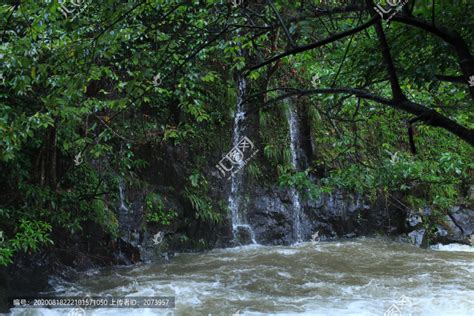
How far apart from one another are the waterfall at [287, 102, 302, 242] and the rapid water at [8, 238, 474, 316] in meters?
1.19

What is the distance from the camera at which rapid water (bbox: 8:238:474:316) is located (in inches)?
221

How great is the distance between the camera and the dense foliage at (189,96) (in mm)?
3070

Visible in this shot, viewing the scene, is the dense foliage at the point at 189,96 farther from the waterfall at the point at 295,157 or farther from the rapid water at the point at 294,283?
the rapid water at the point at 294,283

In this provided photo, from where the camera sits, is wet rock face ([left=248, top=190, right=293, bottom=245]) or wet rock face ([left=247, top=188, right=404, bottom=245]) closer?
wet rock face ([left=248, top=190, right=293, bottom=245])

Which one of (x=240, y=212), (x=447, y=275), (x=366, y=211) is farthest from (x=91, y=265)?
(x=366, y=211)

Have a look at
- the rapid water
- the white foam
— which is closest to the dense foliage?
the white foam

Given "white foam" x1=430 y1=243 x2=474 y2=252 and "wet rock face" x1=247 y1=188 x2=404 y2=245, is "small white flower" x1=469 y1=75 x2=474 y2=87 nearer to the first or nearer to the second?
"wet rock face" x1=247 y1=188 x2=404 y2=245

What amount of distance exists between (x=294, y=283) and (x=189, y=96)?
130 inches

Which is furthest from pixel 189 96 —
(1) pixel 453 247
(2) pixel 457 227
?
(2) pixel 457 227

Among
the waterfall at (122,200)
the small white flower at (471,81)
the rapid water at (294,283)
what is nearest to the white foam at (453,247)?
the rapid water at (294,283)

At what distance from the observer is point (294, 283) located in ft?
22.1

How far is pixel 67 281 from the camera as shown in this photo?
6715 millimetres

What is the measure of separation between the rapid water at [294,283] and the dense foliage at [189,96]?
1.18 meters

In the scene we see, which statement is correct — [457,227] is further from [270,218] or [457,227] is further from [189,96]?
[189,96]
